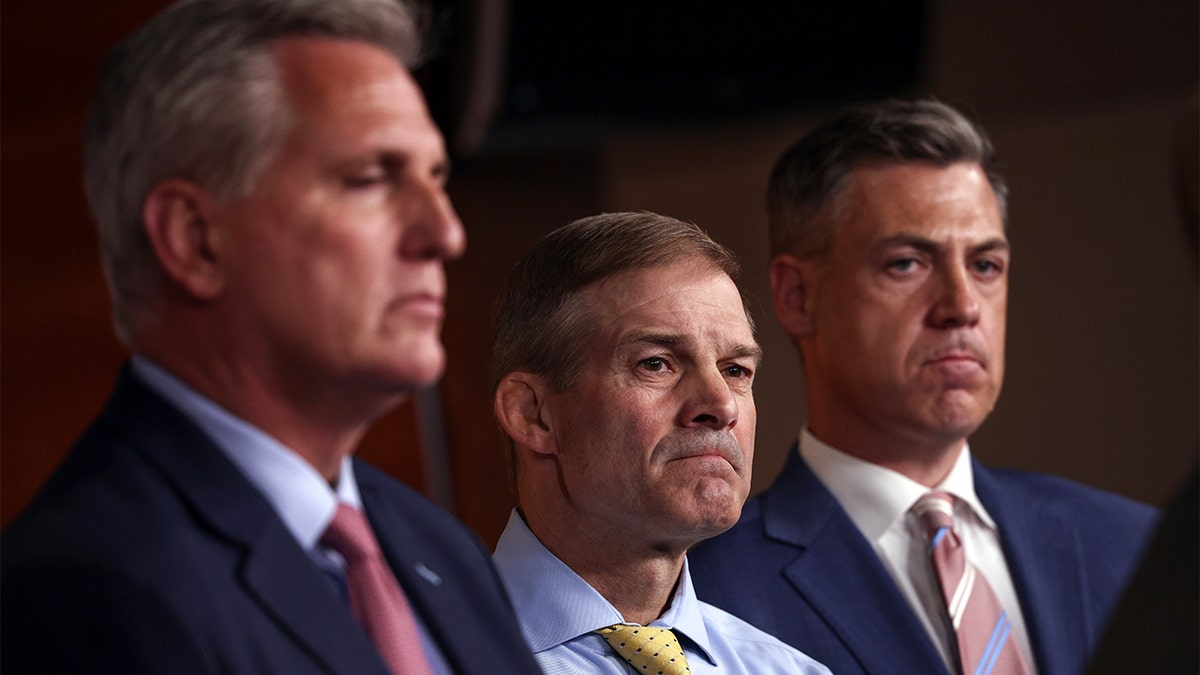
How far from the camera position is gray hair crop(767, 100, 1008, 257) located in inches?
75.2

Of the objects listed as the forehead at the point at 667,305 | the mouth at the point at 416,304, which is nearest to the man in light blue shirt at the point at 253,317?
the mouth at the point at 416,304

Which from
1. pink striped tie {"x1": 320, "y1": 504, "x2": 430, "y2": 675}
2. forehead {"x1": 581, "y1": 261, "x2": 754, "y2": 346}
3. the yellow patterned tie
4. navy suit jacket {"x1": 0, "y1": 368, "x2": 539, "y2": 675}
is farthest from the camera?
forehead {"x1": 581, "y1": 261, "x2": 754, "y2": 346}

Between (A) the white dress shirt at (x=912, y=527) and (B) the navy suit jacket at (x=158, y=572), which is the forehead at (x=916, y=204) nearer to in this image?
(A) the white dress shirt at (x=912, y=527)

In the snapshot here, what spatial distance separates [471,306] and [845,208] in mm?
1901

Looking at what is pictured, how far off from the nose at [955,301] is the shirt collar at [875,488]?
18cm

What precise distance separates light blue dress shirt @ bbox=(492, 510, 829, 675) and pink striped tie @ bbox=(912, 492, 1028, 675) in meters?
0.22

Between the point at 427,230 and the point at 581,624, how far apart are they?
0.61 metres

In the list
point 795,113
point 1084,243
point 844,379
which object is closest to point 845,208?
point 844,379

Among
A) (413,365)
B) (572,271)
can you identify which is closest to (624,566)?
(572,271)

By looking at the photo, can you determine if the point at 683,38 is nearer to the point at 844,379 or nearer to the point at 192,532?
the point at 844,379

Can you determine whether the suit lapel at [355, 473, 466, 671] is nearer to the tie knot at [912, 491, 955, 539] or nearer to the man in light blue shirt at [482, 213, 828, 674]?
the man in light blue shirt at [482, 213, 828, 674]

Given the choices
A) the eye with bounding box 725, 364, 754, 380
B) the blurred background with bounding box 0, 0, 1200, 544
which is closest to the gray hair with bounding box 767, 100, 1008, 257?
the eye with bounding box 725, 364, 754, 380

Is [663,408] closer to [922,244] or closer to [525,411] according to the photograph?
[525,411]

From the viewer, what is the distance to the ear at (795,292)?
1937mm
